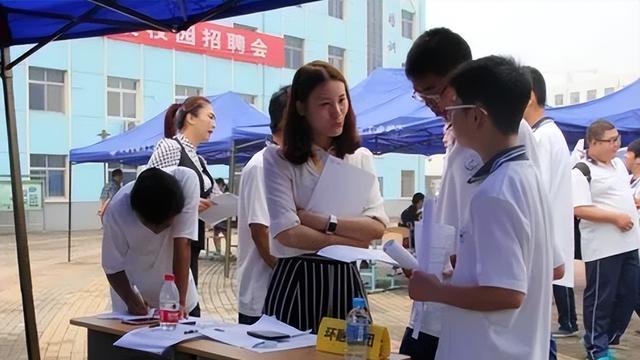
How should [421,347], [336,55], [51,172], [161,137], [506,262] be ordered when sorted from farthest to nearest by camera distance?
[336,55]
[51,172]
[161,137]
[421,347]
[506,262]

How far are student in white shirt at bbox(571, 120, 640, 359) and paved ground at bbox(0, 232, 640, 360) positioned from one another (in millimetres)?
503

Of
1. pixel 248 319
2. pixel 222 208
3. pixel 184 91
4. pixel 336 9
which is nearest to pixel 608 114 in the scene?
pixel 222 208

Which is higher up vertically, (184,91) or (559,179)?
(184,91)

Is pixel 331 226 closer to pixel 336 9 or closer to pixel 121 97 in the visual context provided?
pixel 121 97

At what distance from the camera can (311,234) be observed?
2.33 metres

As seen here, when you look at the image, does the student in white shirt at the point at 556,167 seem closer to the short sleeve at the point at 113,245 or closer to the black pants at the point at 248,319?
the black pants at the point at 248,319

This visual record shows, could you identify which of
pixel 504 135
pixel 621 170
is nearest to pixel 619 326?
pixel 621 170

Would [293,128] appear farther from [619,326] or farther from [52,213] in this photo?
[52,213]

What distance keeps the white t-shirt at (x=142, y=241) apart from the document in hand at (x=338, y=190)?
2.33 feet

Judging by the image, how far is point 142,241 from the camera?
9.55 feet

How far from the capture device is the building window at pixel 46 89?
70.6 ft

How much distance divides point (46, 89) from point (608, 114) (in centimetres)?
1805

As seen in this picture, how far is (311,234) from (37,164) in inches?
839

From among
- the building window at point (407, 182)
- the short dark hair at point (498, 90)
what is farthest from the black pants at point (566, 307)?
the building window at point (407, 182)
